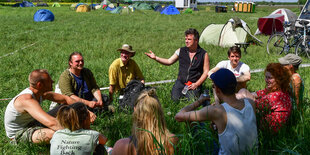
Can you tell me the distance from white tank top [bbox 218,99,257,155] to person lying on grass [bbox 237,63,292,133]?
67 centimetres

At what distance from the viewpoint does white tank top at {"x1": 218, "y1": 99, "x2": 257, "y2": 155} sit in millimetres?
2373

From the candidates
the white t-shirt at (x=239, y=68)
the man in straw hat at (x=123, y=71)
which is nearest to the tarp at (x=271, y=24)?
the white t-shirt at (x=239, y=68)

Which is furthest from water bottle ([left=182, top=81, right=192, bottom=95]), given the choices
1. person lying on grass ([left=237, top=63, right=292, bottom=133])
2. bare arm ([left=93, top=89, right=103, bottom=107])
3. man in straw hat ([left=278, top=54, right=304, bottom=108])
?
person lying on grass ([left=237, top=63, right=292, bottom=133])

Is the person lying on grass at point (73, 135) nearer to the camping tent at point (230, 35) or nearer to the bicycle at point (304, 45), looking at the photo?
the bicycle at point (304, 45)

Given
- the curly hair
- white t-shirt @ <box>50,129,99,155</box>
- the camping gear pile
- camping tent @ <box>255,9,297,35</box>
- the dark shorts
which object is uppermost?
the camping gear pile

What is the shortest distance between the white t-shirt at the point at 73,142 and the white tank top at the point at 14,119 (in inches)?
35.8

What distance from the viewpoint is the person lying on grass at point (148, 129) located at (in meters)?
2.33

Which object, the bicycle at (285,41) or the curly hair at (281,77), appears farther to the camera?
the bicycle at (285,41)

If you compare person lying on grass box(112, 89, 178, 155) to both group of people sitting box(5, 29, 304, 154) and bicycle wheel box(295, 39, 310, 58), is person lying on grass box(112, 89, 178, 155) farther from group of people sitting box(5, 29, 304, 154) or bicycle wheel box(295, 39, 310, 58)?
bicycle wheel box(295, 39, 310, 58)

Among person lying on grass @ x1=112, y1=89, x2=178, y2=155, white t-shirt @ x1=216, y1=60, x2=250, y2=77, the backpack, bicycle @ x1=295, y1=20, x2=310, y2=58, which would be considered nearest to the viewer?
person lying on grass @ x1=112, y1=89, x2=178, y2=155

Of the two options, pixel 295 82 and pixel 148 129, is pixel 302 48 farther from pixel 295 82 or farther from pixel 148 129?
pixel 148 129

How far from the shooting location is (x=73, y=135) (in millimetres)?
2762

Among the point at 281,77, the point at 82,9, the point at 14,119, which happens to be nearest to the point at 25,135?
the point at 14,119

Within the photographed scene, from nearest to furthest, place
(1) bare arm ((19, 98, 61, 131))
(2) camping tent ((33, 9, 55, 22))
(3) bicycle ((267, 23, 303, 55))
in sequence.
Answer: (1) bare arm ((19, 98, 61, 131)) → (3) bicycle ((267, 23, 303, 55)) → (2) camping tent ((33, 9, 55, 22))
